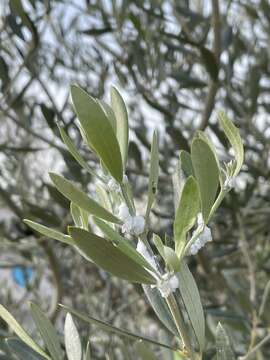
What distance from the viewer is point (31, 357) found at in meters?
0.55

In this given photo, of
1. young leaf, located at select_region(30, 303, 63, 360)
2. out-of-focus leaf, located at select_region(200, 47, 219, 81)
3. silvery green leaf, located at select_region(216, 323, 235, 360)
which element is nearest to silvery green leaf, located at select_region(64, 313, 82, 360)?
young leaf, located at select_region(30, 303, 63, 360)

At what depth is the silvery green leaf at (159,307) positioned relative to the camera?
0.51 meters

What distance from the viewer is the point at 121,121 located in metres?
0.47

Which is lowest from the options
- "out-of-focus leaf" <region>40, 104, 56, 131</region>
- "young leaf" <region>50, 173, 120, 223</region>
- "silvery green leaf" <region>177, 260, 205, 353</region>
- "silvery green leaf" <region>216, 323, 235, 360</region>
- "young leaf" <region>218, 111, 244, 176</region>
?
"silvery green leaf" <region>216, 323, 235, 360</region>

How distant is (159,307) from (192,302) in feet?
0.14

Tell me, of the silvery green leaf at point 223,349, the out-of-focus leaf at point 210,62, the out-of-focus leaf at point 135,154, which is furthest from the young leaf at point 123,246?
the out-of-focus leaf at point 135,154

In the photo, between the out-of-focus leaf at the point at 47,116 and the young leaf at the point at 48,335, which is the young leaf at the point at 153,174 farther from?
the out-of-focus leaf at the point at 47,116

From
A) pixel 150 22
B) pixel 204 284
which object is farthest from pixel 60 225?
pixel 204 284

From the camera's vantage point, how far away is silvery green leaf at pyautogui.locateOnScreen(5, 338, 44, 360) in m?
0.54

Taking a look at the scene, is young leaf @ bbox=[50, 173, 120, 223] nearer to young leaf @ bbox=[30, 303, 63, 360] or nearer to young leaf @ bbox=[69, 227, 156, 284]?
young leaf @ bbox=[69, 227, 156, 284]

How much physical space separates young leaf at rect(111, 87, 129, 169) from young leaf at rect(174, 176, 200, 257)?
0.19 ft

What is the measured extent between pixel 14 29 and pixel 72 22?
2.53ft

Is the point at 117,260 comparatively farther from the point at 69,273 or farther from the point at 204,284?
the point at 69,273

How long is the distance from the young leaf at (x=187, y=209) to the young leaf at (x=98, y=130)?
0.05 m
